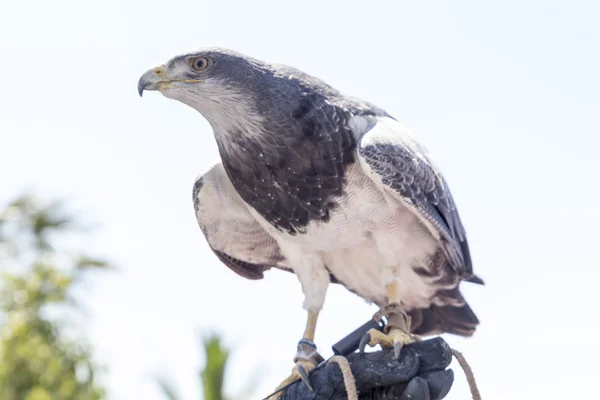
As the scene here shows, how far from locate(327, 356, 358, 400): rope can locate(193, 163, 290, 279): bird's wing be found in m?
1.21

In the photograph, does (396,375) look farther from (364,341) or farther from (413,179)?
(413,179)

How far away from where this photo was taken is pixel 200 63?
168 inches

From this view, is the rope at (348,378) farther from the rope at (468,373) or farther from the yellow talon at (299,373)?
the rope at (468,373)

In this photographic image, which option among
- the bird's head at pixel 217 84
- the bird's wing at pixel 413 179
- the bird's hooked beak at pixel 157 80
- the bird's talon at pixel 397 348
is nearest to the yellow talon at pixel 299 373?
the bird's talon at pixel 397 348

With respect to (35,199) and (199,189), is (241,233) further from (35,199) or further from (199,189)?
(35,199)

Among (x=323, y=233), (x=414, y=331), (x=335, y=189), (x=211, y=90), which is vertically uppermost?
(x=211, y=90)

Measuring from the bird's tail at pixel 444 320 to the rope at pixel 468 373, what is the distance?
0.99 metres

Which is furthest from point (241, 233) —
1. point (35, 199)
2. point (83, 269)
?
point (35, 199)

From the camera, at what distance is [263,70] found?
4.29 meters

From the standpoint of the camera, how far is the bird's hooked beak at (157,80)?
13.8 feet

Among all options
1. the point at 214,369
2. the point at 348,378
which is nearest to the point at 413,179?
the point at 348,378

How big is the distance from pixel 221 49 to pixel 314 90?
55cm

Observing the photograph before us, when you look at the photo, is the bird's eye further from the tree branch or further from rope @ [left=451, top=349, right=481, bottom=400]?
rope @ [left=451, top=349, right=481, bottom=400]

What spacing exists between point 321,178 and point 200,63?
88 centimetres
